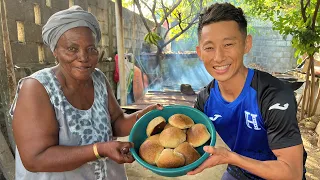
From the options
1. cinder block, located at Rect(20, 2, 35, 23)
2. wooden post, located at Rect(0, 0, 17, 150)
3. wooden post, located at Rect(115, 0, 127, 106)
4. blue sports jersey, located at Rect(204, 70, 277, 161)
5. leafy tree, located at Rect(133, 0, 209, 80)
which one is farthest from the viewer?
leafy tree, located at Rect(133, 0, 209, 80)

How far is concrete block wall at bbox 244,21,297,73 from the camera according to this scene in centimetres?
1517

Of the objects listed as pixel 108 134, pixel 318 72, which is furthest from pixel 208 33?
pixel 318 72

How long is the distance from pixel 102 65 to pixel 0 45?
3.64 metres

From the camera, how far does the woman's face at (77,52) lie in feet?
5.25

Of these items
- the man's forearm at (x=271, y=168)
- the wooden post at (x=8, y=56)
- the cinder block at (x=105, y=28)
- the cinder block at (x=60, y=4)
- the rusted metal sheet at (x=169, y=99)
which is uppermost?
the cinder block at (x=60, y=4)

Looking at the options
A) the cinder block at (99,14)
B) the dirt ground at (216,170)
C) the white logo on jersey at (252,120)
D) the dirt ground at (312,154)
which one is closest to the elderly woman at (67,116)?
the white logo on jersey at (252,120)

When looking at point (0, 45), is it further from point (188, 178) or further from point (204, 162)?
point (188, 178)

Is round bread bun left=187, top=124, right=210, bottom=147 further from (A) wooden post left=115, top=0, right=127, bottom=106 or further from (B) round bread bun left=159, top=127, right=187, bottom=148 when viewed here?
(A) wooden post left=115, top=0, right=127, bottom=106

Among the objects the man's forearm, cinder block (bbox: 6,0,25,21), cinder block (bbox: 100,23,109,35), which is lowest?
the man's forearm

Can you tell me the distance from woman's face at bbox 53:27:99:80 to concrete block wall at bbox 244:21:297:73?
15374mm

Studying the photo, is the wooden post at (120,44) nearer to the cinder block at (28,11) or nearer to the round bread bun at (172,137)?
the cinder block at (28,11)

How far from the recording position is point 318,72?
6.46 metres

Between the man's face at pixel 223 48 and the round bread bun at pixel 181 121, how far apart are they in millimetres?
390

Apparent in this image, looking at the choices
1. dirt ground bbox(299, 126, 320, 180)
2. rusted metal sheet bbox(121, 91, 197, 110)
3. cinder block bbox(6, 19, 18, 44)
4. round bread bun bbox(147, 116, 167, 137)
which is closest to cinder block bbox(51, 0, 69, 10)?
cinder block bbox(6, 19, 18, 44)
